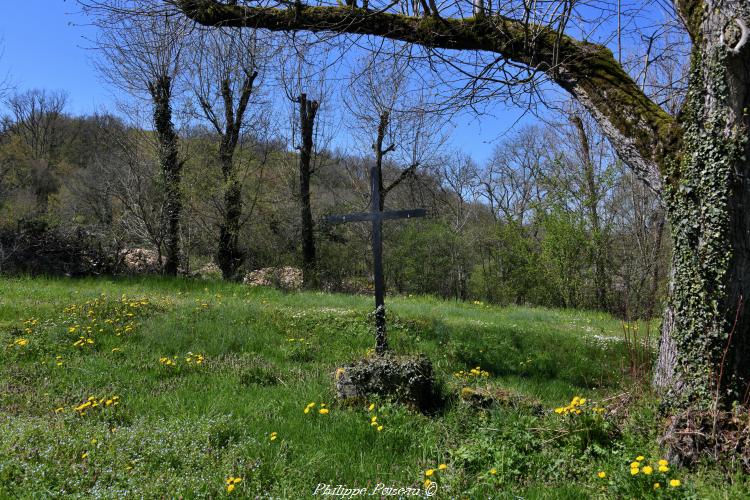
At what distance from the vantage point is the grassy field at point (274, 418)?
3299 mm

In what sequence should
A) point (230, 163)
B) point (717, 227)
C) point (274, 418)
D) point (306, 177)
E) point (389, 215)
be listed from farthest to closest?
point (306, 177)
point (230, 163)
point (389, 215)
point (274, 418)
point (717, 227)

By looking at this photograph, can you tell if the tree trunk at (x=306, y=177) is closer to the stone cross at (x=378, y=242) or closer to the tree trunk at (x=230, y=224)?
the tree trunk at (x=230, y=224)

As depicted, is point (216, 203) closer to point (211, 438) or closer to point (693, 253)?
point (211, 438)

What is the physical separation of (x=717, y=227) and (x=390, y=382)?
10.3 ft

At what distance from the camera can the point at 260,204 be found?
16.9 m

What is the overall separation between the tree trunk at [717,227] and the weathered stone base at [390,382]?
2.17 metres

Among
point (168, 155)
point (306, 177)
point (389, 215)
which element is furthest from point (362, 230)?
point (389, 215)

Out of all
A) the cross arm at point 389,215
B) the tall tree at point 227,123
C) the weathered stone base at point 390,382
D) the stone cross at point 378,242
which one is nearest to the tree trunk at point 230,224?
the tall tree at point 227,123

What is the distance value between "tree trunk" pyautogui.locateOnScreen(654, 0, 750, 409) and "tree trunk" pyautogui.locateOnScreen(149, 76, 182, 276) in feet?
45.8

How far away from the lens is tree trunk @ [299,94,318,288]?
1819cm

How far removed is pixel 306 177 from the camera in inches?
725

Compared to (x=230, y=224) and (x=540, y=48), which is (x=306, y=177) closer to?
(x=230, y=224)

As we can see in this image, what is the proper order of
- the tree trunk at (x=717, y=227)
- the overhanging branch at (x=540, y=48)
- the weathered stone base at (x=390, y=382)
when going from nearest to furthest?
the tree trunk at (x=717, y=227) → the overhanging branch at (x=540, y=48) → the weathered stone base at (x=390, y=382)

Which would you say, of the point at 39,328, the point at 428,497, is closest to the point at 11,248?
the point at 39,328
